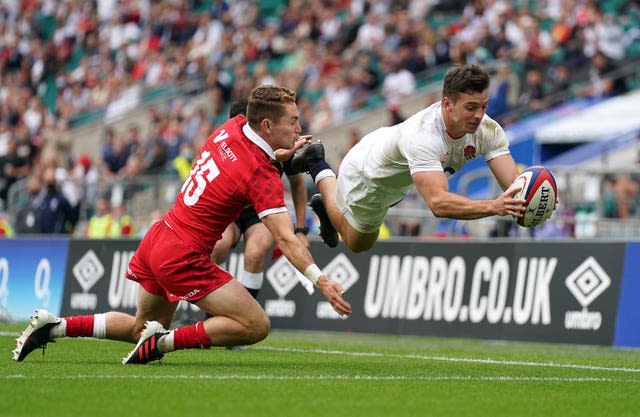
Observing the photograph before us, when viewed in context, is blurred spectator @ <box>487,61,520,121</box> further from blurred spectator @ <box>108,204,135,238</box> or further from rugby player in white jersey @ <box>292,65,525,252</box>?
rugby player in white jersey @ <box>292,65,525,252</box>

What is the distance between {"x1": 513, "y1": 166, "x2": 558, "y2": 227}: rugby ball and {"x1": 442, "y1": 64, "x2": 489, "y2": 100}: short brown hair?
773 mm

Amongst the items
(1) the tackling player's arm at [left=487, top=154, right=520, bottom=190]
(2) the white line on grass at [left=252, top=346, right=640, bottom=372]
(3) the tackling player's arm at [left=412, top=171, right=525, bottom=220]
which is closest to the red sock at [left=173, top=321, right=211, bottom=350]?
(3) the tackling player's arm at [left=412, top=171, right=525, bottom=220]

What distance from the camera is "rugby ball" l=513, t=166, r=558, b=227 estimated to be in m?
9.14

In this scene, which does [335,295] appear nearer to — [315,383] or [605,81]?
[315,383]

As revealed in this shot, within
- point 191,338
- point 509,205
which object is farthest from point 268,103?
point 509,205

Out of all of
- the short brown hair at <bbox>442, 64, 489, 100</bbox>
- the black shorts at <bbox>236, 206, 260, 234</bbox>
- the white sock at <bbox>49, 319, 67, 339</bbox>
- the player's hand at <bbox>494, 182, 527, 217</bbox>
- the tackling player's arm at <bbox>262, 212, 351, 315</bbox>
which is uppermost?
the short brown hair at <bbox>442, 64, 489, 100</bbox>

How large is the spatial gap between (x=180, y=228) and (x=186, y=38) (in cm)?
2283

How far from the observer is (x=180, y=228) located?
9.69 m

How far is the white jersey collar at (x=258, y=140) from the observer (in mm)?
9586

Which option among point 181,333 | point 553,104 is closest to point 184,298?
point 181,333

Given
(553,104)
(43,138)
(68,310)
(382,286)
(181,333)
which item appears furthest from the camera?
(43,138)

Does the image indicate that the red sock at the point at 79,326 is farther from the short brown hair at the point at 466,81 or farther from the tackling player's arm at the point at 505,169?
the tackling player's arm at the point at 505,169

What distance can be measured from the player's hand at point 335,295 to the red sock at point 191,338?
3.90ft

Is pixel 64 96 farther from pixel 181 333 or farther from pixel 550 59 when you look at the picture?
pixel 181 333
